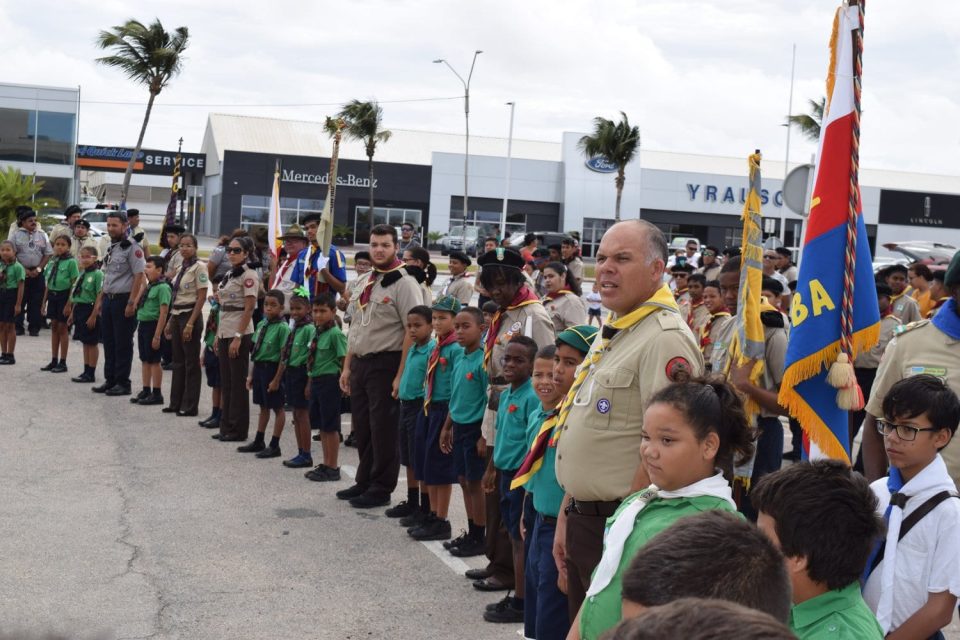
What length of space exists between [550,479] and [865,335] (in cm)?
186

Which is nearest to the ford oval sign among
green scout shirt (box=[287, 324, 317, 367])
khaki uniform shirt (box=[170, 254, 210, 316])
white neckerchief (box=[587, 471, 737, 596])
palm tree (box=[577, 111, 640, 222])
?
palm tree (box=[577, 111, 640, 222])

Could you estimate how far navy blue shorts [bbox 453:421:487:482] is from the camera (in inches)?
279

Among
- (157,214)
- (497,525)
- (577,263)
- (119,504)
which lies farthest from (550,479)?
(157,214)

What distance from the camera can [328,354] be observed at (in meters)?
9.34

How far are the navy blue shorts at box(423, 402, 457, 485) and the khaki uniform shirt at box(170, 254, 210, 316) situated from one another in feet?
18.3

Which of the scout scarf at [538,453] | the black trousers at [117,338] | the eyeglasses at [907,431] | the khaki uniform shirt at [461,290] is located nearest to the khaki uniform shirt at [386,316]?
the scout scarf at [538,453]

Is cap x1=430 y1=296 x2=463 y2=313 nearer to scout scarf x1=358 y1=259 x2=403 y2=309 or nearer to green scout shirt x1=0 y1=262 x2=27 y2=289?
scout scarf x1=358 y1=259 x2=403 y2=309

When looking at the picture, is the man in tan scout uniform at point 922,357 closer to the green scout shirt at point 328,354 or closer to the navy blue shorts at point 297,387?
the green scout shirt at point 328,354

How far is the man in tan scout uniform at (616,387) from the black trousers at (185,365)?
8.65m

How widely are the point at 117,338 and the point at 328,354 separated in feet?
16.8

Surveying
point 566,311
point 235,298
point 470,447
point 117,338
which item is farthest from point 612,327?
point 117,338

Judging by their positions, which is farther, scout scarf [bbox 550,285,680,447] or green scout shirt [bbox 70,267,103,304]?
green scout shirt [bbox 70,267,103,304]

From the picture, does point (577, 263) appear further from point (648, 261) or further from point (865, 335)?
point (648, 261)

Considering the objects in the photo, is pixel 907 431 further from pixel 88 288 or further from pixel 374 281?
pixel 88 288
